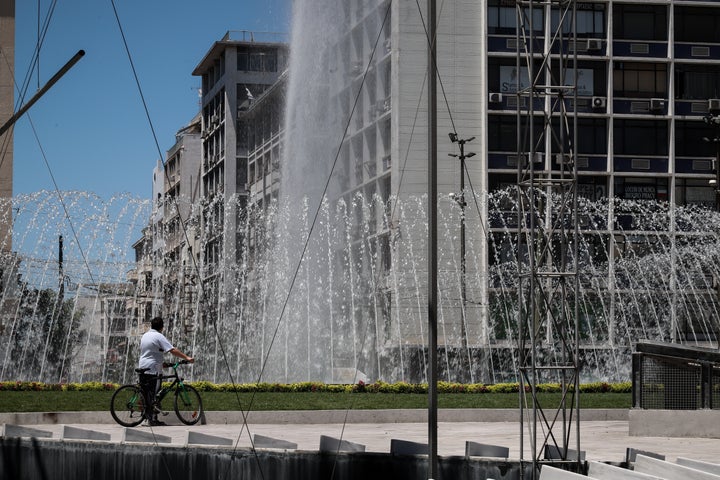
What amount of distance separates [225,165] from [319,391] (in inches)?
2649

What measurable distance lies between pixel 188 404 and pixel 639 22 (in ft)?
156

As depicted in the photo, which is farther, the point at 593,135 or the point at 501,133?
the point at 593,135

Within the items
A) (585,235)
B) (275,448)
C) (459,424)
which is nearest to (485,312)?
(585,235)

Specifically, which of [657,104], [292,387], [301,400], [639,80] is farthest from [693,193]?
[301,400]

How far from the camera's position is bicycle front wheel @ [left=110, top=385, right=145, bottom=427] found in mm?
19328

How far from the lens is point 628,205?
6075 centimetres

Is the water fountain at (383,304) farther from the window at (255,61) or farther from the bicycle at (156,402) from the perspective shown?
the window at (255,61)

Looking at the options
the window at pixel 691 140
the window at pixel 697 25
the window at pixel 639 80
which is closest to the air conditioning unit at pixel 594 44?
the window at pixel 639 80

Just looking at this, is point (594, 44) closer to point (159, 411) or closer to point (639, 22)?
point (639, 22)

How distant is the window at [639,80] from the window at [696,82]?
0.74 m

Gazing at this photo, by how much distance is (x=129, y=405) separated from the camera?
19.3 m

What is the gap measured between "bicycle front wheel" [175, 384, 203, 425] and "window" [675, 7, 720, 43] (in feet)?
157

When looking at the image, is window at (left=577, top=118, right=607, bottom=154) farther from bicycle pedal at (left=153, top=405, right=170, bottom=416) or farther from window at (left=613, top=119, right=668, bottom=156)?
bicycle pedal at (left=153, top=405, right=170, bottom=416)

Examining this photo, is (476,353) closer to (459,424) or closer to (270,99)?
(459,424)
